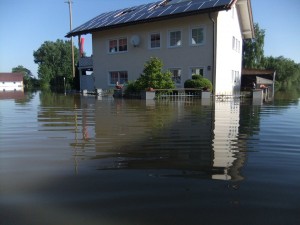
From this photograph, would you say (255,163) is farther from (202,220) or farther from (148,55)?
(148,55)

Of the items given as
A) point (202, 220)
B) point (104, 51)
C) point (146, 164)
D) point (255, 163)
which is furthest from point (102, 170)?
point (104, 51)

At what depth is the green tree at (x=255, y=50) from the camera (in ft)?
186

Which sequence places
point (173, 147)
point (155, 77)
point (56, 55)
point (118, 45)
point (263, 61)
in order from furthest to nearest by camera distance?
point (56, 55) → point (263, 61) → point (118, 45) → point (155, 77) → point (173, 147)

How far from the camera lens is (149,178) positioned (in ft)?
12.6

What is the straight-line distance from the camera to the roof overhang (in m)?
24.7

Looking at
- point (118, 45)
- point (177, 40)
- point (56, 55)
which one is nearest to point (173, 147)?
point (177, 40)

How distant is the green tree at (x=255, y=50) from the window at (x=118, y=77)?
36.7m

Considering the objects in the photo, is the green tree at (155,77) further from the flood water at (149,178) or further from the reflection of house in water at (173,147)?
the flood water at (149,178)

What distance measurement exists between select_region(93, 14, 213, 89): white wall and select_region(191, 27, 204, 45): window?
0.31 meters

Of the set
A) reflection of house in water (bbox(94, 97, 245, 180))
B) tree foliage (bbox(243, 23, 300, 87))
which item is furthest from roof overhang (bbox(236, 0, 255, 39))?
tree foliage (bbox(243, 23, 300, 87))

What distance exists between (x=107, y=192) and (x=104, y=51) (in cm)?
2532

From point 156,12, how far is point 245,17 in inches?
351

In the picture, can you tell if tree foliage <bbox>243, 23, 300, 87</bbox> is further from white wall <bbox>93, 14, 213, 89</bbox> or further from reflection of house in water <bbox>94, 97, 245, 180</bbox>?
reflection of house in water <bbox>94, 97, 245, 180</bbox>

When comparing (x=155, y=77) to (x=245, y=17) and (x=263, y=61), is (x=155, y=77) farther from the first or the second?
(x=263, y=61)
